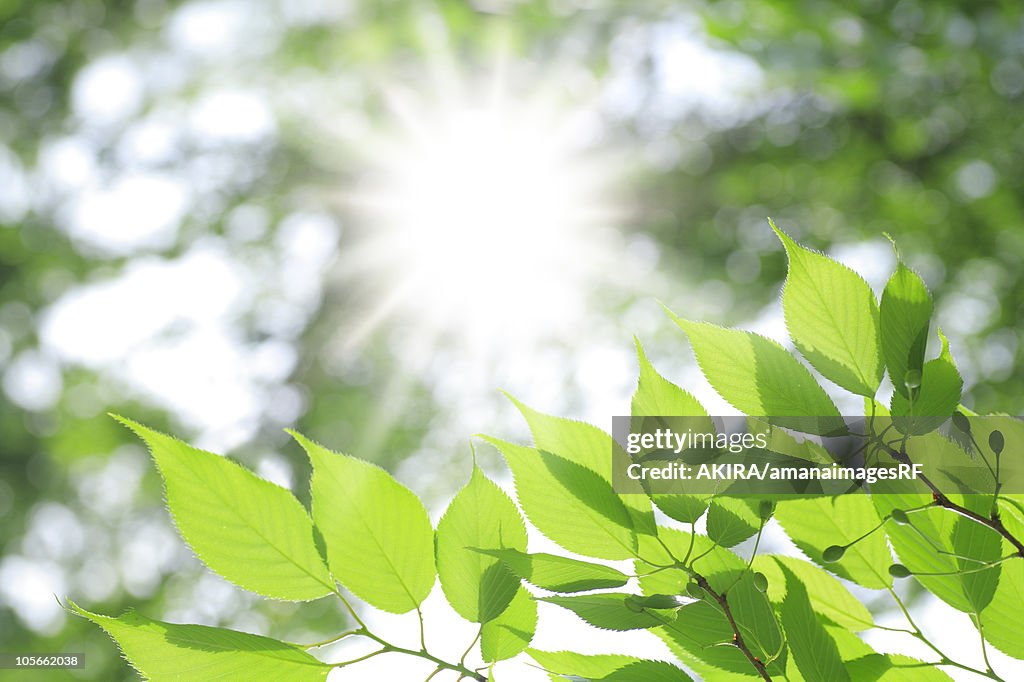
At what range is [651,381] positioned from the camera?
0.35 meters

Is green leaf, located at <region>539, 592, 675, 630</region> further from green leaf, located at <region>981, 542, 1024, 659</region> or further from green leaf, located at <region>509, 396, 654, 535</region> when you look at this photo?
green leaf, located at <region>981, 542, 1024, 659</region>

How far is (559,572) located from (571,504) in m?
0.03

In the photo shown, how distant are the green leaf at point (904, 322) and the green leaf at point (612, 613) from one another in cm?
15

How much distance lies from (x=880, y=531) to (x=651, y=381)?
0.14 meters

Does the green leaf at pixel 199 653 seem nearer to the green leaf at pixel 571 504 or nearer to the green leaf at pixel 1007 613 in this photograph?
the green leaf at pixel 571 504

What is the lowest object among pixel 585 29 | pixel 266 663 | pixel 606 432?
pixel 266 663

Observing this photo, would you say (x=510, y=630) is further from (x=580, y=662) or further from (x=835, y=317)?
(x=835, y=317)

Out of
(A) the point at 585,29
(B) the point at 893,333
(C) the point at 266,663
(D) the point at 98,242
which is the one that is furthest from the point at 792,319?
(D) the point at 98,242

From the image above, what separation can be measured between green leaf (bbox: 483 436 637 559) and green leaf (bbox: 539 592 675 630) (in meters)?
0.02

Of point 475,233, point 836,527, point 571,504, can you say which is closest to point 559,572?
point 571,504

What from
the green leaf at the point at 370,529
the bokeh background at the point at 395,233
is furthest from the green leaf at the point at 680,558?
the bokeh background at the point at 395,233

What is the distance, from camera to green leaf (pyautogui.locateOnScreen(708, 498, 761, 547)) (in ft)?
1.09

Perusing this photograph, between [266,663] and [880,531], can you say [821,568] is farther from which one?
[266,663]

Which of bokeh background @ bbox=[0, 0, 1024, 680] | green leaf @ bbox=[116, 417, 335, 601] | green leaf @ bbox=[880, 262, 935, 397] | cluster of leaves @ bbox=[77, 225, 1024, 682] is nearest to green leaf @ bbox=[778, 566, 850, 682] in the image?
cluster of leaves @ bbox=[77, 225, 1024, 682]
